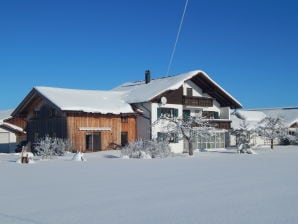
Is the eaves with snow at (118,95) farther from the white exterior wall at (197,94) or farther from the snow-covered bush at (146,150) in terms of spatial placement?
the snow-covered bush at (146,150)

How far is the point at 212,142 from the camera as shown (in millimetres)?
39000

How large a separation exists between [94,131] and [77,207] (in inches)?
938

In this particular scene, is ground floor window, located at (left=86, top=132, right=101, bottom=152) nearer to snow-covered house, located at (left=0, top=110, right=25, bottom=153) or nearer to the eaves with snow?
the eaves with snow

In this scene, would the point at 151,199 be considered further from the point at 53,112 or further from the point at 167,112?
the point at 167,112

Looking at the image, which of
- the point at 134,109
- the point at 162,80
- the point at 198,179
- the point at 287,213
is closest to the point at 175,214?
the point at 287,213

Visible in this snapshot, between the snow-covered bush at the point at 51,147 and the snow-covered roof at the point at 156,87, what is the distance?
24.5 feet

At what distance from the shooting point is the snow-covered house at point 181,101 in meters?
34.2

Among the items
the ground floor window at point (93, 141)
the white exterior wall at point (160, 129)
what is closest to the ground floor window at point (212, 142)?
the white exterior wall at point (160, 129)

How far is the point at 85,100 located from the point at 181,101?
→ 7.97 metres

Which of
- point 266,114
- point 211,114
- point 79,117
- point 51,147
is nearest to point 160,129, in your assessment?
Result: point 79,117

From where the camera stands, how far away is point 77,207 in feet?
27.3

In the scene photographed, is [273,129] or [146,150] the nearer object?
[146,150]

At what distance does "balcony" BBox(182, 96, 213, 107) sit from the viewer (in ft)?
118

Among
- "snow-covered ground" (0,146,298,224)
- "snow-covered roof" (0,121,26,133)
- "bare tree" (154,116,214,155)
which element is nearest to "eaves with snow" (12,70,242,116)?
"bare tree" (154,116,214,155)
